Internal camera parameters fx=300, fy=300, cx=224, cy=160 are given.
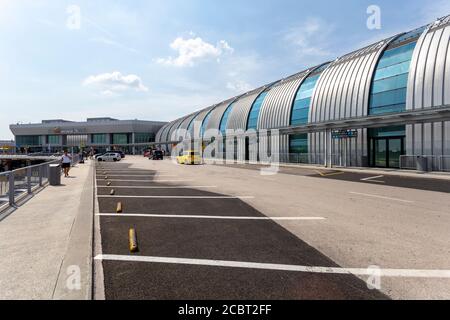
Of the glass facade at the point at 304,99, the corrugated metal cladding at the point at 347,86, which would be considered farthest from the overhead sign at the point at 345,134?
the glass facade at the point at 304,99

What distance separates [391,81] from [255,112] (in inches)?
864

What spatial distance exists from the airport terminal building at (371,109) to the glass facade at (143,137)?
61.2 metres

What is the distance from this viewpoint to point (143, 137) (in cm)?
9794

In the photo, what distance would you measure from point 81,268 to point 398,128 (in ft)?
85.9

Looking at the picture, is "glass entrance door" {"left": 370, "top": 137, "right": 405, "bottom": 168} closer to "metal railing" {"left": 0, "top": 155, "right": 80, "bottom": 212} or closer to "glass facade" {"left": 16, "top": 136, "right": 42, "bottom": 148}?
"metal railing" {"left": 0, "top": 155, "right": 80, "bottom": 212}

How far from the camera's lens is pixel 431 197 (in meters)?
11.7

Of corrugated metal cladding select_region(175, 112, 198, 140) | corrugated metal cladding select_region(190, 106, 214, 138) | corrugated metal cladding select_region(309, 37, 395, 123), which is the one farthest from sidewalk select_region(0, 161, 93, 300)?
corrugated metal cladding select_region(175, 112, 198, 140)

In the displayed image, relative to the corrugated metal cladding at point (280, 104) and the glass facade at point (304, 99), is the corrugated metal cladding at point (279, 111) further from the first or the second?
the glass facade at point (304, 99)

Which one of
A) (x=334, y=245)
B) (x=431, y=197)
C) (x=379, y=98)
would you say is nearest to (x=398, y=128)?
(x=379, y=98)

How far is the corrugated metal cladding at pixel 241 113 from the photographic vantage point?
4644cm

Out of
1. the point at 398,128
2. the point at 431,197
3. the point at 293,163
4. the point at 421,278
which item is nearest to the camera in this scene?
the point at 421,278

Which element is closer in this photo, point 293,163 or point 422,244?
point 422,244

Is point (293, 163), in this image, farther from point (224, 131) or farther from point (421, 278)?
point (421, 278)
